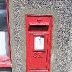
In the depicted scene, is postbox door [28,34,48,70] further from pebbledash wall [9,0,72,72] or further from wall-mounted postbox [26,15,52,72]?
pebbledash wall [9,0,72,72]

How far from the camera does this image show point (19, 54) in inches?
176

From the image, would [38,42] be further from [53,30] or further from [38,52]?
[53,30]

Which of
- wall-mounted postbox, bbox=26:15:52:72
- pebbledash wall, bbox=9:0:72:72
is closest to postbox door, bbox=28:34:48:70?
wall-mounted postbox, bbox=26:15:52:72

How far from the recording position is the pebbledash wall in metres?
4.16

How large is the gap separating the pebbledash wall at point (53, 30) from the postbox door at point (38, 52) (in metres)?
0.13

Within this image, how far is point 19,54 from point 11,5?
965 mm

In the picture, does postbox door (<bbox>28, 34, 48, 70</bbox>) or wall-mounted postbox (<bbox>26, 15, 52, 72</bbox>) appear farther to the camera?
postbox door (<bbox>28, 34, 48, 70</bbox>)

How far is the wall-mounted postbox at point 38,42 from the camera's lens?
4246 millimetres

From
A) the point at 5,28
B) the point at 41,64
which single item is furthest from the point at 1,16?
the point at 41,64

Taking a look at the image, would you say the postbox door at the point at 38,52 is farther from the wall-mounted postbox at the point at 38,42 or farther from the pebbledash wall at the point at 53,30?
the pebbledash wall at the point at 53,30

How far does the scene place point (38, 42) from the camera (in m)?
4.40

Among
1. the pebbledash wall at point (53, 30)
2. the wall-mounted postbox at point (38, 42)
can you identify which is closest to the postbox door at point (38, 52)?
the wall-mounted postbox at point (38, 42)

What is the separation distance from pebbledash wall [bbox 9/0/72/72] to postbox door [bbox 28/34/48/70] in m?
0.13

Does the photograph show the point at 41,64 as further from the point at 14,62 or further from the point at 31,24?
the point at 31,24
